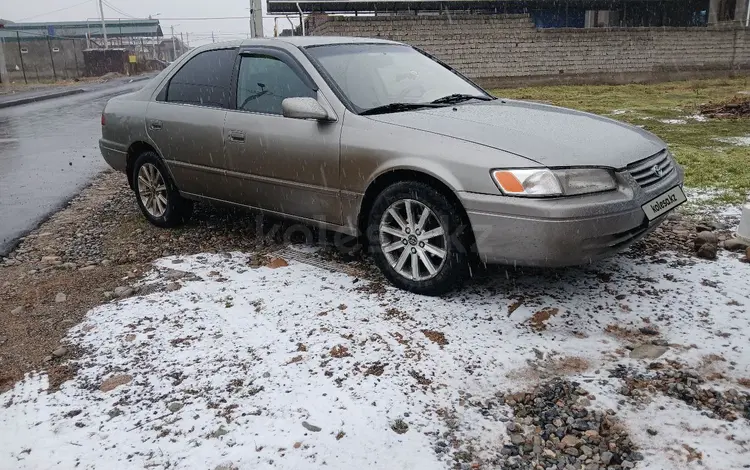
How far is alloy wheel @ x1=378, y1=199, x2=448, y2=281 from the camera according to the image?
357 centimetres

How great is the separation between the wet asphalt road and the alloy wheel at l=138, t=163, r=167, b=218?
3.83ft

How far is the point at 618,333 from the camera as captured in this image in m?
3.21

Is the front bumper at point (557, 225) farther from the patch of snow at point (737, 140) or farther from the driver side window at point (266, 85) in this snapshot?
the patch of snow at point (737, 140)

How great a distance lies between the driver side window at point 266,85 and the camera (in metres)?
4.21

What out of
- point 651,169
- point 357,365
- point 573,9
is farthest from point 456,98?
point 573,9

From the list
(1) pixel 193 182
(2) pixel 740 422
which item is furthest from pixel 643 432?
(1) pixel 193 182

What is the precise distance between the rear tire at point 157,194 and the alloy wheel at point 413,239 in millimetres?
2326

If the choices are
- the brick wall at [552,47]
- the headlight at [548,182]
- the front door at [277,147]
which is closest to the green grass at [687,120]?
the brick wall at [552,47]

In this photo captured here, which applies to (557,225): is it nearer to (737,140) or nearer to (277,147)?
(277,147)

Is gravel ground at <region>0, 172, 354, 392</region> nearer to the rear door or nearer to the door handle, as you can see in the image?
A: the rear door

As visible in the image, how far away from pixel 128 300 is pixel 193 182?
4.50ft

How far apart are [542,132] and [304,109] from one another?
151 cm

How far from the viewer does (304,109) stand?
3832 millimetres

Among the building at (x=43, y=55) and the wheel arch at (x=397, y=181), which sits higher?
the building at (x=43, y=55)
